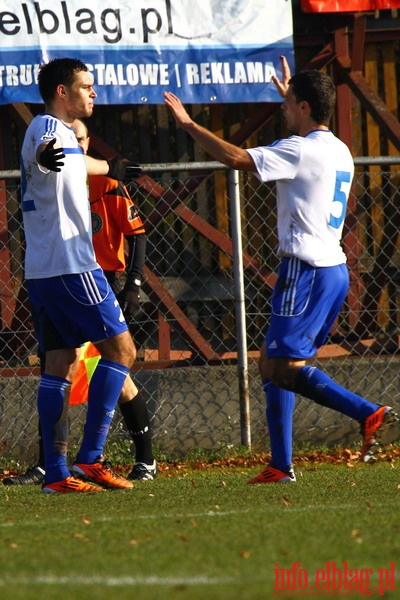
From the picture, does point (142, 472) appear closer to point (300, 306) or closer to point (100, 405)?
point (100, 405)

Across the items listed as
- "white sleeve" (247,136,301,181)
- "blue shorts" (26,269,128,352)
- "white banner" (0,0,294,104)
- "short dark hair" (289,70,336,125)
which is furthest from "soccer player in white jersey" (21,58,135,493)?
"white banner" (0,0,294,104)

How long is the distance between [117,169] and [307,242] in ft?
4.03

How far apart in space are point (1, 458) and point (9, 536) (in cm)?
404

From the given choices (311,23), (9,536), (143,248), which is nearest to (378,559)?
(9,536)

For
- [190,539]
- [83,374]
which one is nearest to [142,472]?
[83,374]

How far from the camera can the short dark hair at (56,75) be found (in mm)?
6340

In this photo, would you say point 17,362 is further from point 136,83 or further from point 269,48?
point 269,48

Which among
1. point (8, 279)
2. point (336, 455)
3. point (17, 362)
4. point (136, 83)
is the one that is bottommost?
point (336, 455)

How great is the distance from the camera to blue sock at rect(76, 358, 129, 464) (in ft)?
20.5

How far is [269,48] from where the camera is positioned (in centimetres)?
962

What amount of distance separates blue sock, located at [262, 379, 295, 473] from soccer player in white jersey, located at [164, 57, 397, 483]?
180 millimetres

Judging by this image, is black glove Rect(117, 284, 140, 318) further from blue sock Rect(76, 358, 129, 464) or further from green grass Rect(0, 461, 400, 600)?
green grass Rect(0, 461, 400, 600)

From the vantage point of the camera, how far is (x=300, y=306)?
5984 mm

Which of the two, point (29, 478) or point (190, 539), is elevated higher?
point (190, 539)
